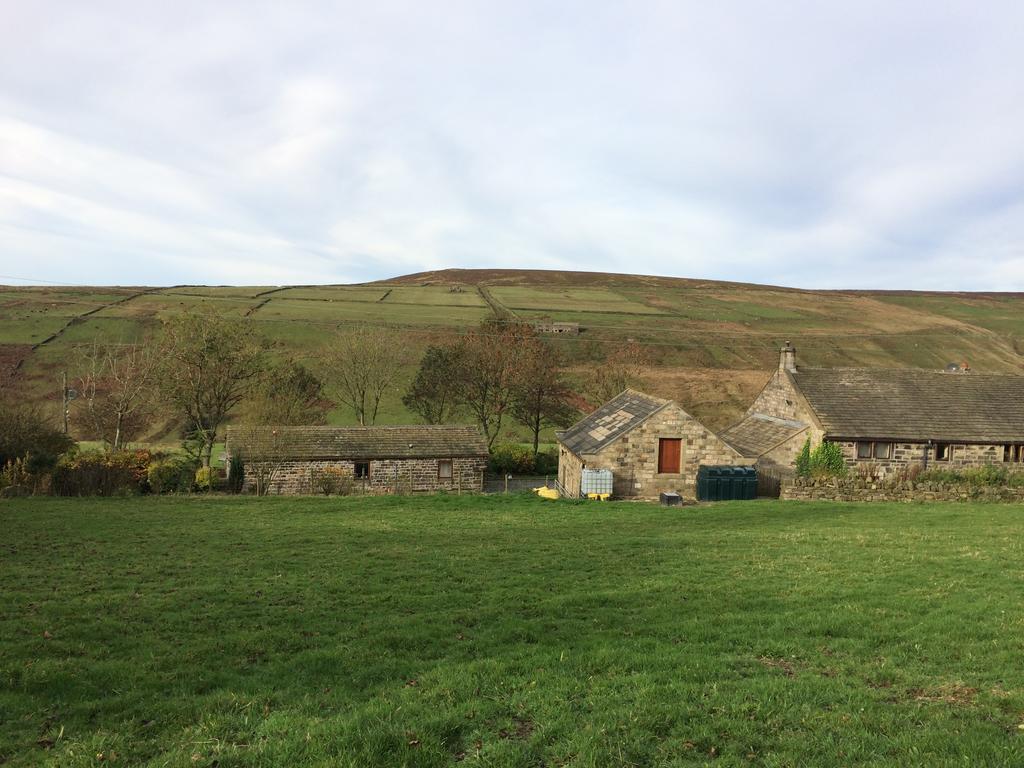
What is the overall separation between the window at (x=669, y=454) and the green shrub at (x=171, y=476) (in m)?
22.7

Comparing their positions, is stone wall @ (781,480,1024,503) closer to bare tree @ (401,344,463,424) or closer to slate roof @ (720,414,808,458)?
slate roof @ (720,414,808,458)

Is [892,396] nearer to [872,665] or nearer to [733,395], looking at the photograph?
[872,665]

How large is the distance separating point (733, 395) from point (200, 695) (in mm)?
70811

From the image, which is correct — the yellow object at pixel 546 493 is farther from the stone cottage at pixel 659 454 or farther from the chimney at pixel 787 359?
the chimney at pixel 787 359

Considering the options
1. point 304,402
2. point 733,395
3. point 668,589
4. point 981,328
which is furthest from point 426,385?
point 981,328

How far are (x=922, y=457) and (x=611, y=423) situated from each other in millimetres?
16054

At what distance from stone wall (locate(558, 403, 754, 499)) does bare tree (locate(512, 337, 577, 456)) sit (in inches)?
734

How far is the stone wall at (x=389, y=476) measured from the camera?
113 feet

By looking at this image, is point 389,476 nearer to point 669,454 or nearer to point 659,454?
point 659,454

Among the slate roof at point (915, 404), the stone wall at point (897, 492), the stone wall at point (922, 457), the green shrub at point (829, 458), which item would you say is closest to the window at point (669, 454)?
the stone wall at point (897, 492)

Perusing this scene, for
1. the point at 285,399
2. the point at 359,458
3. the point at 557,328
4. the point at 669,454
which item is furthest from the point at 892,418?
the point at 557,328

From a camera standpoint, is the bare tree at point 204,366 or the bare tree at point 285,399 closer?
the bare tree at point 285,399

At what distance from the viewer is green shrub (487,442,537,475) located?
42.8 m

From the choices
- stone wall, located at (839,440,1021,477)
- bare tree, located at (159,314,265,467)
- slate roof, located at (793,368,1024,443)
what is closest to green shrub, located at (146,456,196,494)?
bare tree, located at (159,314,265,467)
